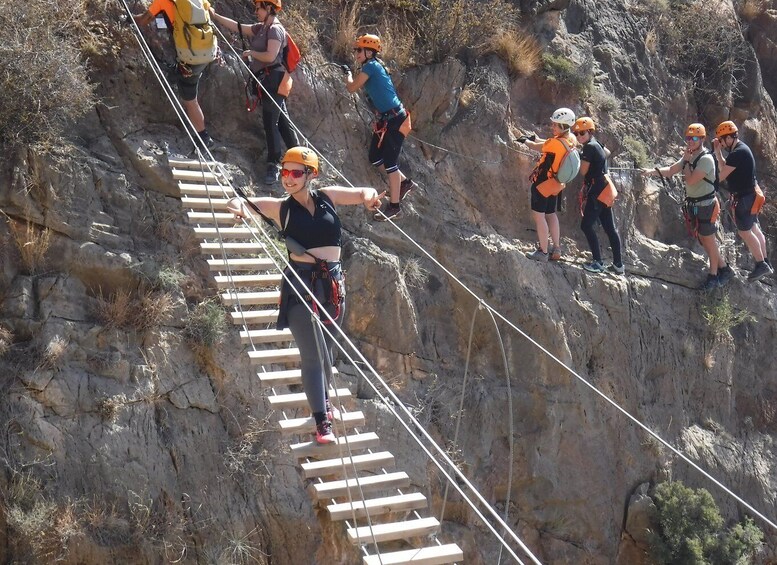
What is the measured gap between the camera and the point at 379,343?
1063cm

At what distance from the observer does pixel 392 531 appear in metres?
7.39

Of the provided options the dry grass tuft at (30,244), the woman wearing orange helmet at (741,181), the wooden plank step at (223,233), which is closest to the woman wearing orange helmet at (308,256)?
the wooden plank step at (223,233)

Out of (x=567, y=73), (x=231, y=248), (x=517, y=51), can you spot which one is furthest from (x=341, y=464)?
(x=567, y=73)

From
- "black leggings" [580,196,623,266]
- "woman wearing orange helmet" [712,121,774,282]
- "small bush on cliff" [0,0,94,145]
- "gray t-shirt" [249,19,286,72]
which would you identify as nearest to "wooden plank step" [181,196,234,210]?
"small bush on cliff" [0,0,94,145]

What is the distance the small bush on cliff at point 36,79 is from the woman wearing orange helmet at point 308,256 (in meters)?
2.67

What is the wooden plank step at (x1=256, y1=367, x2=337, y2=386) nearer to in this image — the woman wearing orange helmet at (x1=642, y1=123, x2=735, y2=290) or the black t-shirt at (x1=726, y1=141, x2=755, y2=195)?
the woman wearing orange helmet at (x1=642, y1=123, x2=735, y2=290)

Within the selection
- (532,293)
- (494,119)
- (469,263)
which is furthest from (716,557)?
(494,119)

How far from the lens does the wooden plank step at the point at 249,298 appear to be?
29.1ft

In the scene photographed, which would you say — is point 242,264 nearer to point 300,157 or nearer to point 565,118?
point 300,157

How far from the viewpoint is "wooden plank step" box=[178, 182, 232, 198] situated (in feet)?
31.7

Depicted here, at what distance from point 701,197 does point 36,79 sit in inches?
315

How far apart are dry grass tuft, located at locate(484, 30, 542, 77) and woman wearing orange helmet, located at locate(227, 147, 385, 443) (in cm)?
595

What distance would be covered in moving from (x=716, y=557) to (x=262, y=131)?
7073 mm

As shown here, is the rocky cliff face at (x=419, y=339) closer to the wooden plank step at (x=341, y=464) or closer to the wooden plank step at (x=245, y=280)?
the wooden plank step at (x=245, y=280)
